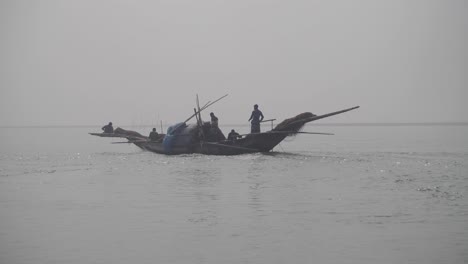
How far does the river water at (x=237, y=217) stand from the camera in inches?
435

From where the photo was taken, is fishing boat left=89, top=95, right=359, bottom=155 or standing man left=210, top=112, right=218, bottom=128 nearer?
fishing boat left=89, top=95, right=359, bottom=155

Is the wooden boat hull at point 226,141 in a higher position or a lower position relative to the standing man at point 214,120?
lower

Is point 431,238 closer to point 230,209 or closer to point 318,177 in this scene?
point 230,209

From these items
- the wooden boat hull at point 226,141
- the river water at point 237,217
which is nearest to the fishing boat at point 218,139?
the wooden boat hull at point 226,141

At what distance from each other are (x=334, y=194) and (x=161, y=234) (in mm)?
7886

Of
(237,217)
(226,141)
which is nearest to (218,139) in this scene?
(226,141)

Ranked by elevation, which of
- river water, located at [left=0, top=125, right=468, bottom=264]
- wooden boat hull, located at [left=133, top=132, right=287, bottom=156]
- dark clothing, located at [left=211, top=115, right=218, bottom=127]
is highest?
dark clothing, located at [left=211, top=115, right=218, bottom=127]

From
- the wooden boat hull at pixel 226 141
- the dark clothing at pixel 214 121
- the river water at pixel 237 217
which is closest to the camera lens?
the river water at pixel 237 217

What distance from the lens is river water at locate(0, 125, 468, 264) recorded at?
1104 cm

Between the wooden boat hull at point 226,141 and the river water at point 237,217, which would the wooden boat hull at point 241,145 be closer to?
the wooden boat hull at point 226,141

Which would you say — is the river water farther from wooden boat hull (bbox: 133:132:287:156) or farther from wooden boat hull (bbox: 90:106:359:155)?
wooden boat hull (bbox: 133:132:287:156)

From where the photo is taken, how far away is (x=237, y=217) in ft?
48.2

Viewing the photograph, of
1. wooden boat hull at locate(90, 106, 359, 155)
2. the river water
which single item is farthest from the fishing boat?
the river water

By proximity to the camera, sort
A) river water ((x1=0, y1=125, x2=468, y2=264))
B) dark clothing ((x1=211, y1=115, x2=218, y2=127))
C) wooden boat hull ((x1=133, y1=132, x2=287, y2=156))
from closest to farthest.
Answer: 1. river water ((x1=0, y1=125, x2=468, y2=264))
2. wooden boat hull ((x1=133, y1=132, x2=287, y2=156))
3. dark clothing ((x1=211, y1=115, x2=218, y2=127))
